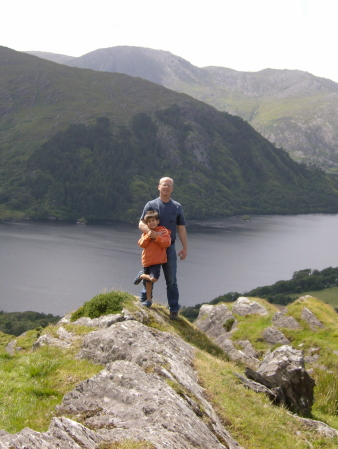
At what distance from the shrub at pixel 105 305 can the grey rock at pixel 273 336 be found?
14.8 m

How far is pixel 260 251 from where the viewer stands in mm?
173875

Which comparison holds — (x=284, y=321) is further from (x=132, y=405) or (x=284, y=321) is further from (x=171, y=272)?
(x=132, y=405)

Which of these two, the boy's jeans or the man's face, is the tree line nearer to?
the boy's jeans

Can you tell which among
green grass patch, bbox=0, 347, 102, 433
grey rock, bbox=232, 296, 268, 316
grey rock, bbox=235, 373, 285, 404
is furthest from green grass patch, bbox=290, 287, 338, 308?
green grass patch, bbox=0, 347, 102, 433

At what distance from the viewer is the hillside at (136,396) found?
695cm

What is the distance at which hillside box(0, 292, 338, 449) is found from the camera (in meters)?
6.95

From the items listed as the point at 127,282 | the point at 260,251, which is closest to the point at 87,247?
the point at 127,282

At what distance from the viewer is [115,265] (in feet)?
444

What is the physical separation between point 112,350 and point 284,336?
61.7 feet

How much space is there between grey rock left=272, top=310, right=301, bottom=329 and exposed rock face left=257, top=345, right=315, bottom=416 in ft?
49.9

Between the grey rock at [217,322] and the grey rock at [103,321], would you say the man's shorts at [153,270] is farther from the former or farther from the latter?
the grey rock at [217,322]

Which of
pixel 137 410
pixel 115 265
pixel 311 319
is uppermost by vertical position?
pixel 137 410

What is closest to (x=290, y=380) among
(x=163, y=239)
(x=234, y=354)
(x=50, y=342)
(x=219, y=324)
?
(x=163, y=239)

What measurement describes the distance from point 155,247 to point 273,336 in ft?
51.0
